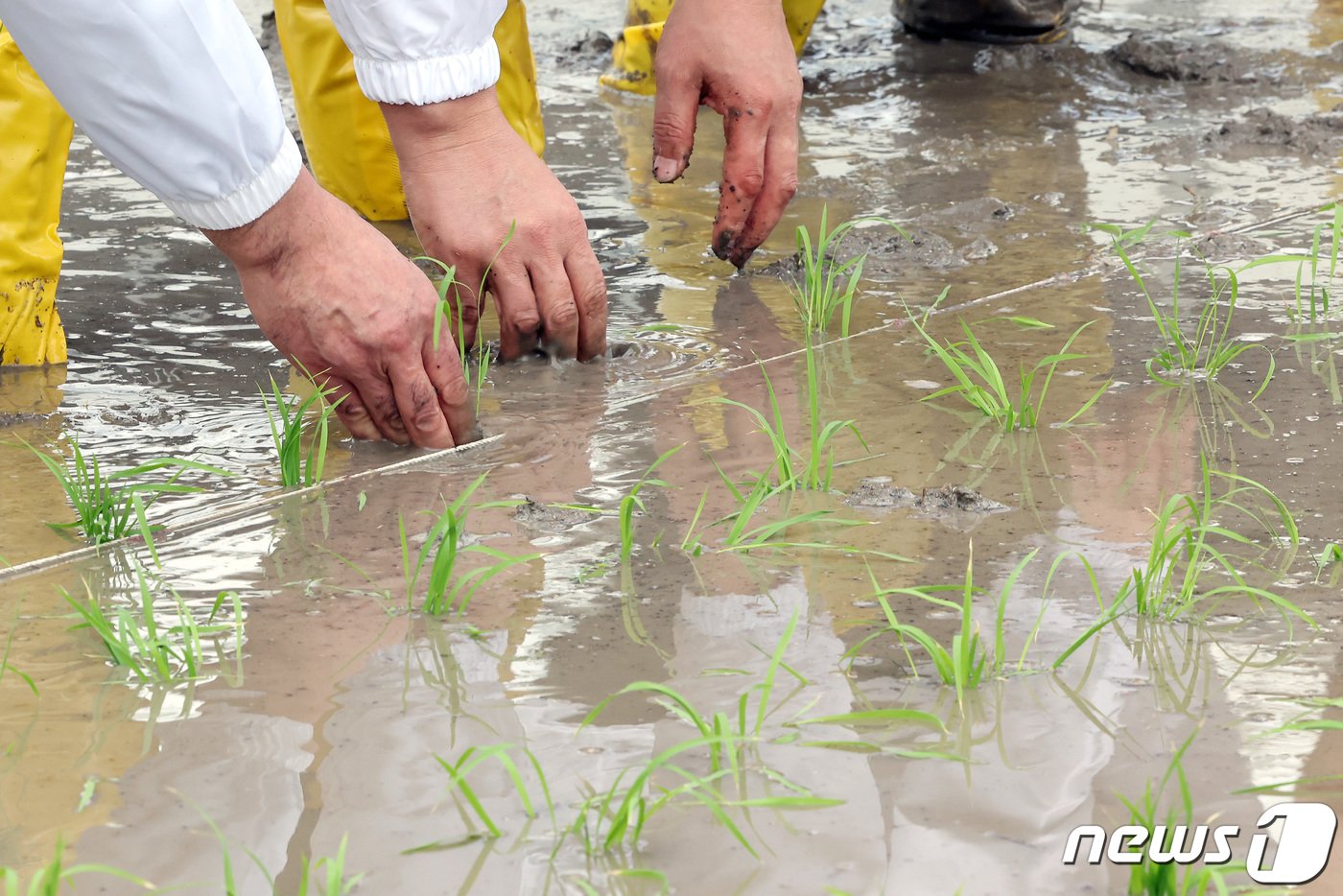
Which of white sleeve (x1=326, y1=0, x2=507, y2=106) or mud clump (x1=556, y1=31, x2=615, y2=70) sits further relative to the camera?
mud clump (x1=556, y1=31, x2=615, y2=70)

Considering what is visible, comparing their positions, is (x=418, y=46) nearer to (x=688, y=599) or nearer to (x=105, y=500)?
(x=105, y=500)

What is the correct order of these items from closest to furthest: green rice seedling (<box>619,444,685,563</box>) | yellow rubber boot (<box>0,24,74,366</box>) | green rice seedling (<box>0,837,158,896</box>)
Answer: green rice seedling (<box>0,837,158,896</box>)
green rice seedling (<box>619,444,685,563</box>)
yellow rubber boot (<box>0,24,74,366</box>)

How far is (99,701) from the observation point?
1.42m

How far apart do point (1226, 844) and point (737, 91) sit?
1.63 metres

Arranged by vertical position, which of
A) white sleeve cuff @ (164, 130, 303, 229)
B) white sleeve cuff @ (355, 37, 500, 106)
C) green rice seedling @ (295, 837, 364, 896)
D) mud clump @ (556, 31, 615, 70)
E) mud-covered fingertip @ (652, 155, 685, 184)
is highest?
white sleeve cuff @ (355, 37, 500, 106)

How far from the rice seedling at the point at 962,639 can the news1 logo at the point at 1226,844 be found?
0.21 meters

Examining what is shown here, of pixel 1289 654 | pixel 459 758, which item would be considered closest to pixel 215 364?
pixel 459 758

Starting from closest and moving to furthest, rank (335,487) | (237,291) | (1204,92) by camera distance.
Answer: (335,487), (237,291), (1204,92)

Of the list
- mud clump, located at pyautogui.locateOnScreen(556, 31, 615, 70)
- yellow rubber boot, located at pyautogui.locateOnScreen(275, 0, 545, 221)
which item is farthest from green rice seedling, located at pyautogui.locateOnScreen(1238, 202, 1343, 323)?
mud clump, located at pyautogui.locateOnScreen(556, 31, 615, 70)

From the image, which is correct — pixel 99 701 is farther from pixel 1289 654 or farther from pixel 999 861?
pixel 1289 654

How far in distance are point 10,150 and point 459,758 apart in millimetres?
1671

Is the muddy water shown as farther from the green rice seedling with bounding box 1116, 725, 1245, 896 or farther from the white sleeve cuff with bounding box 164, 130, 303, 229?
the white sleeve cuff with bounding box 164, 130, 303, 229

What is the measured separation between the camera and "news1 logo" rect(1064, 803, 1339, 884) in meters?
1.13

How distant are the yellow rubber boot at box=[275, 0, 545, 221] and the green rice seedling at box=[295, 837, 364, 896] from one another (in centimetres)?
218
